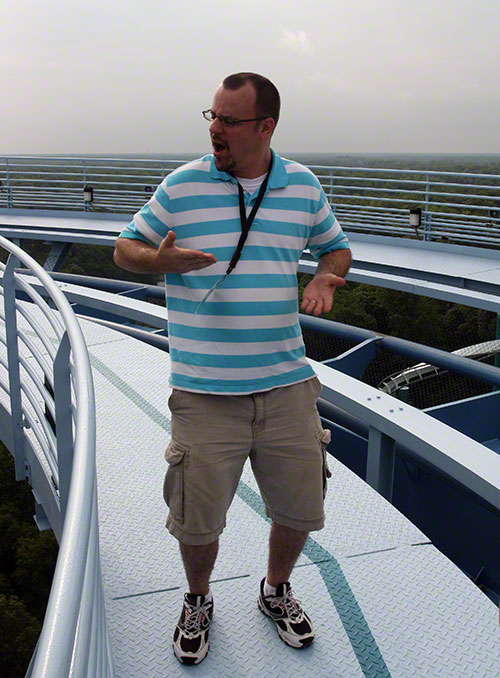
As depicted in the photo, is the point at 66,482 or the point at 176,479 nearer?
the point at 176,479

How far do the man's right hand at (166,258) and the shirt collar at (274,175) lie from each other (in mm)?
239

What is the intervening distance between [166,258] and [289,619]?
1.25 metres

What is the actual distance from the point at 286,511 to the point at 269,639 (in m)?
0.50

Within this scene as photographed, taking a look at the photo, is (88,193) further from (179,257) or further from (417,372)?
(179,257)

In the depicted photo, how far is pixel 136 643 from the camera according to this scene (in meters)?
2.29

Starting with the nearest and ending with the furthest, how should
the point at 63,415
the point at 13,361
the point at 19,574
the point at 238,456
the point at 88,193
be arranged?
the point at 238,456 → the point at 63,415 → the point at 13,361 → the point at 88,193 → the point at 19,574

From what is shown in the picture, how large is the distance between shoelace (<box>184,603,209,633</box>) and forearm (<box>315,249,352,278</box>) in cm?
109

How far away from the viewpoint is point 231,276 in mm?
1974

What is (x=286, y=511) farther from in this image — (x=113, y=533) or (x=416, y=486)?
(x=416, y=486)

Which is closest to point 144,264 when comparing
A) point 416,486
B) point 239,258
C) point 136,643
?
point 239,258

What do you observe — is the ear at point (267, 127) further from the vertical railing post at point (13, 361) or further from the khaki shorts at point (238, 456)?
the vertical railing post at point (13, 361)

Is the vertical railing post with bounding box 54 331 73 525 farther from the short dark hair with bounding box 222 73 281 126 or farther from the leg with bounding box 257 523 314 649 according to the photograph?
the short dark hair with bounding box 222 73 281 126

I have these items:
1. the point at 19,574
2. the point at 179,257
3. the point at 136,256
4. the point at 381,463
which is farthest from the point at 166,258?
the point at 19,574

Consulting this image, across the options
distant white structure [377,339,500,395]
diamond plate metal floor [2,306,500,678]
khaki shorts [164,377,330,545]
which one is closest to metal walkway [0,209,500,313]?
distant white structure [377,339,500,395]
